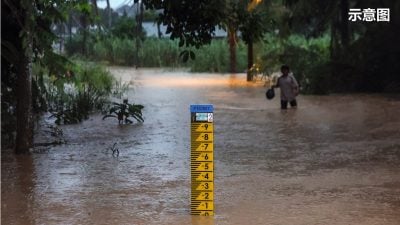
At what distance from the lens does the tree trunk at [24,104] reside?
420 inches

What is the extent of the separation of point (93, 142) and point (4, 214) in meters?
5.65

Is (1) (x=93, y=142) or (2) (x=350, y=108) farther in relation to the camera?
(2) (x=350, y=108)

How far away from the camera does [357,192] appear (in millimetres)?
8141

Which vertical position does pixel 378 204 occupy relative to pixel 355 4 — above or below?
below

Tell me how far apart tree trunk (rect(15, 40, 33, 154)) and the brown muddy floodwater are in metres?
0.27

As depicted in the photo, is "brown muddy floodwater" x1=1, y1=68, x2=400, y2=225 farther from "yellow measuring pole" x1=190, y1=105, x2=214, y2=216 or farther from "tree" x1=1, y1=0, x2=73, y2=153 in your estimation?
"tree" x1=1, y1=0, x2=73, y2=153

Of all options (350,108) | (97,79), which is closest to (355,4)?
(350,108)

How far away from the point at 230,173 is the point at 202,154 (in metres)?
2.81

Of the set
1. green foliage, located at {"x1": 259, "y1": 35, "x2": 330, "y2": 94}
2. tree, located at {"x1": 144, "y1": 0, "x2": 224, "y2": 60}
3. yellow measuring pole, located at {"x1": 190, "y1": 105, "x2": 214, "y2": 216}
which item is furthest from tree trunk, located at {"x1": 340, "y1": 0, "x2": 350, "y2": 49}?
yellow measuring pole, located at {"x1": 190, "y1": 105, "x2": 214, "y2": 216}

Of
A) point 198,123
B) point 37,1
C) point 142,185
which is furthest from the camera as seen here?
point 37,1

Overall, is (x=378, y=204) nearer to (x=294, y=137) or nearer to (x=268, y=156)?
(x=268, y=156)

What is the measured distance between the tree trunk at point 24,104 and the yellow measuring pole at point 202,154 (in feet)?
15.5

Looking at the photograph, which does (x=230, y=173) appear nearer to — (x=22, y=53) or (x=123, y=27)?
(x=22, y=53)

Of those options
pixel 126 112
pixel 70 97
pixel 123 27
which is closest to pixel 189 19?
pixel 126 112
